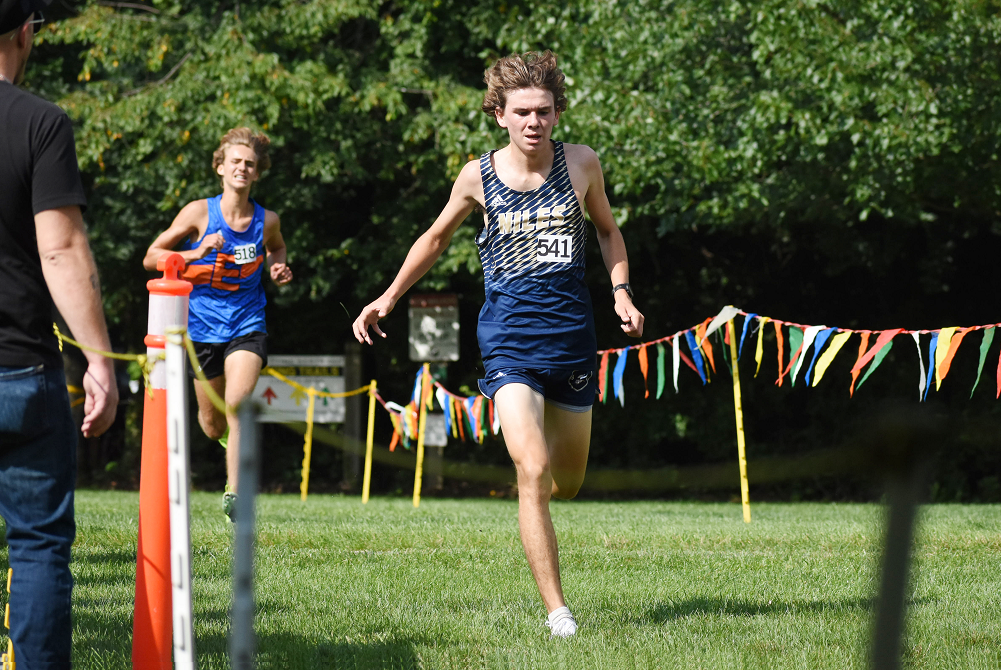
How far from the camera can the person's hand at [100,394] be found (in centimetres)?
270

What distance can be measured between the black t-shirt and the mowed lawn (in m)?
1.21

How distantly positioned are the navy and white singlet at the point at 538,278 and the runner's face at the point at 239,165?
97.9 inches

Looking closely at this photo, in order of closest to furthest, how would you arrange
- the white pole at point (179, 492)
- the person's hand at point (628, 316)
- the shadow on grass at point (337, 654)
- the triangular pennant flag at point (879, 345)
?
the white pole at point (179, 492) → the shadow on grass at point (337, 654) → the person's hand at point (628, 316) → the triangular pennant flag at point (879, 345)

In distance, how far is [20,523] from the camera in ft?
8.55

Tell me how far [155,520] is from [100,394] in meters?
0.34

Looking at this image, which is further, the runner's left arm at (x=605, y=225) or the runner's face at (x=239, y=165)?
the runner's face at (x=239, y=165)

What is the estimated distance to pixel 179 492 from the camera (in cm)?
234

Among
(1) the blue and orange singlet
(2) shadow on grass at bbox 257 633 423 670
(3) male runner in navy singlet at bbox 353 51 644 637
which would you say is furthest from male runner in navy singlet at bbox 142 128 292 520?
(2) shadow on grass at bbox 257 633 423 670

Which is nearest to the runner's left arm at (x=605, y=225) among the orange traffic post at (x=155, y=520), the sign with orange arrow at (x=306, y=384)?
the orange traffic post at (x=155, y=520)

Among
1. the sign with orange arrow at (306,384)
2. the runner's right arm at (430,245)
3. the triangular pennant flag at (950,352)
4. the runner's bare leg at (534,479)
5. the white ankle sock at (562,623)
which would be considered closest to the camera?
the white ankle sock at (562,623)

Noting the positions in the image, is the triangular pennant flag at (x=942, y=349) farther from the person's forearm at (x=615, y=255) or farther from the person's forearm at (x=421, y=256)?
the person's forearm at (x=421, y=256)

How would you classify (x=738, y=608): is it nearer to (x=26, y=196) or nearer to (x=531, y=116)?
(x=531, y=116)

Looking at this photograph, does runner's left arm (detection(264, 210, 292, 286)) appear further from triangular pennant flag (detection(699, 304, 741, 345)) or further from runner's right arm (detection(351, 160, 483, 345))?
triangular pennant flag (detection(699, 304, 741, 345))

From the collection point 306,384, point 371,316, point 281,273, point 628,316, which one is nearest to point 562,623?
point 628,316
